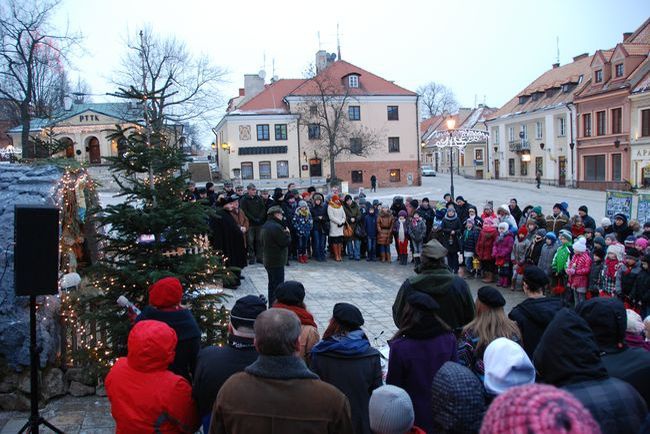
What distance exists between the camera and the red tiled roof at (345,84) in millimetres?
49844

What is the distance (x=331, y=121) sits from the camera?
49875 mm

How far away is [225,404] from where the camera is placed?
2.85 meters

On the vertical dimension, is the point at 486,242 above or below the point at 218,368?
below

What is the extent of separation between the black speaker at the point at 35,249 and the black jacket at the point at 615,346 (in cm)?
475

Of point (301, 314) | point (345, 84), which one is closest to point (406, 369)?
point (301, 314)

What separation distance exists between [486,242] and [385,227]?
3.50m

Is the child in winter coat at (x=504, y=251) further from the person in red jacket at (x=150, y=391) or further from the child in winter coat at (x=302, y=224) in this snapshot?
the person in red jacket at (x=150, y=391)

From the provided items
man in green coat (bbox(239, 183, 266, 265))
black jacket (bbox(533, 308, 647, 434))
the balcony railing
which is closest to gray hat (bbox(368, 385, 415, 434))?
black jacket (bbox(533, 308, 647, 434))

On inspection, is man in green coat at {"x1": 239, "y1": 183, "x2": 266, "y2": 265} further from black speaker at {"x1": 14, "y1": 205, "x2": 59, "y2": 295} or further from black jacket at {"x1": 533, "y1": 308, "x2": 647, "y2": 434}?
black jacket at {"x1": 533, "y1": 308, "x2": 647, "y2": 434}

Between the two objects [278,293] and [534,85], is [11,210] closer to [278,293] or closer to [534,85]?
[278,293]

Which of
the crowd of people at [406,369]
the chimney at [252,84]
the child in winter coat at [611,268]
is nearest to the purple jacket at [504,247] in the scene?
the child in winter coat at [611,268]

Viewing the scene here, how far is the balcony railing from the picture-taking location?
50438 mm

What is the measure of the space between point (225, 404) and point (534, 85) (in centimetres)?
5510

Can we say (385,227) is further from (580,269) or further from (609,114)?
(609,114)
